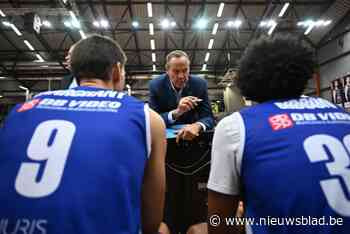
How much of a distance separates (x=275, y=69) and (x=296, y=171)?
0.38 m

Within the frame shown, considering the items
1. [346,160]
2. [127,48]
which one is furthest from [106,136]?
[127,48]

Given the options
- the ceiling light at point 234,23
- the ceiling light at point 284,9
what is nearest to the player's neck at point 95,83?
the ceiling light at point 234,23

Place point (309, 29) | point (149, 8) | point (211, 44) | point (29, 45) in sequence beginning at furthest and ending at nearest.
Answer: point (211, 44) → point (29, 45) → point (309, 29) → point (149, 8)

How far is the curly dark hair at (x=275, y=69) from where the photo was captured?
3.45 feet

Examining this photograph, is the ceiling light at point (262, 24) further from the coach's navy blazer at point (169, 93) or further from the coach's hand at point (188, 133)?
the coach's hand at point (188, 133)

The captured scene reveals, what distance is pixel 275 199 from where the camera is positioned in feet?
2.82

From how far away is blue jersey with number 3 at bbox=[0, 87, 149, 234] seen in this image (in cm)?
81

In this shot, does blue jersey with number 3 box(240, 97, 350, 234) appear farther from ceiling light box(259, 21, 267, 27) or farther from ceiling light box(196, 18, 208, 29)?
ceiling light box(259, 21, 267, 27)

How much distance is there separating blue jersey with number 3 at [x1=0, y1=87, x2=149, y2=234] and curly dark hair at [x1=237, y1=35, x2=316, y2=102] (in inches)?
16.2

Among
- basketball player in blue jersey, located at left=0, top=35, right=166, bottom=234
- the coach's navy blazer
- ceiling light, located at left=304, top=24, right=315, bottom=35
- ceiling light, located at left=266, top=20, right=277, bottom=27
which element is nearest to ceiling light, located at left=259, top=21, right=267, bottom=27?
ceiling light, located at left=266, top=20, right=277, bottom=27

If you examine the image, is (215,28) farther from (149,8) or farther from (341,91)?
(341,91)

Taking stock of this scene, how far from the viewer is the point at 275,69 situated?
1.05 metres

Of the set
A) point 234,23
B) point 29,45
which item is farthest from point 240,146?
point 29,45

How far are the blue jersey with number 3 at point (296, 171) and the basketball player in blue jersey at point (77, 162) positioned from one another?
1.11ft
